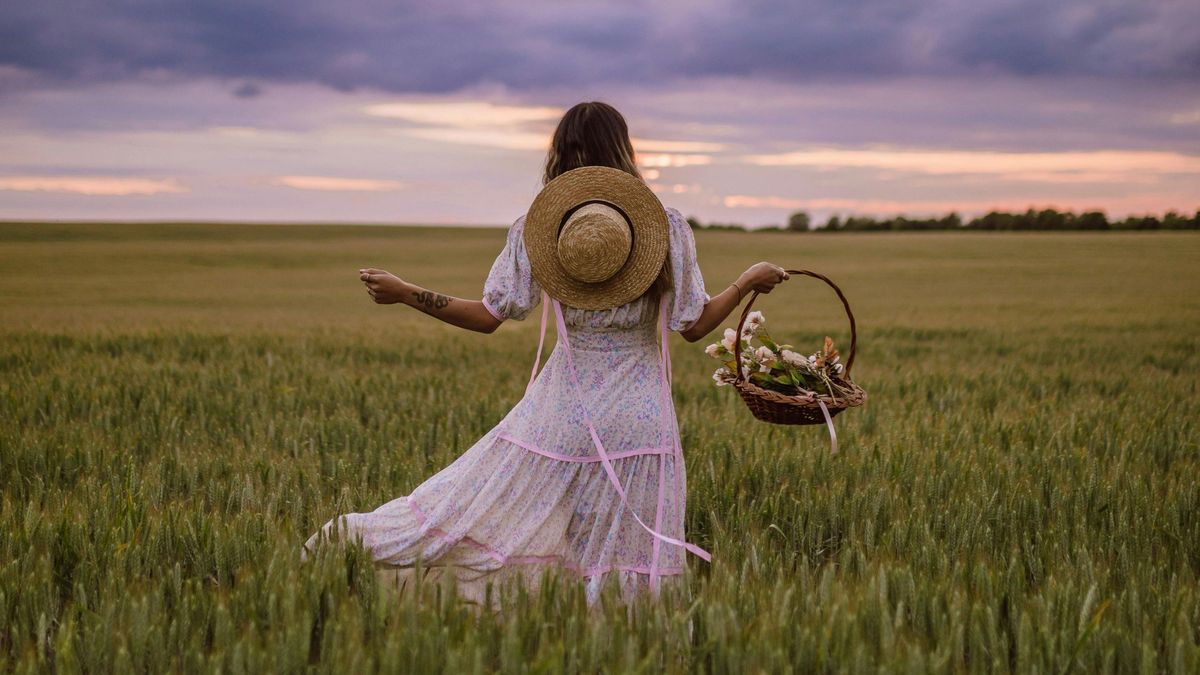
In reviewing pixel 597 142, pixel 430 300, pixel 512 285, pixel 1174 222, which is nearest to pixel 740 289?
pixel 597 142

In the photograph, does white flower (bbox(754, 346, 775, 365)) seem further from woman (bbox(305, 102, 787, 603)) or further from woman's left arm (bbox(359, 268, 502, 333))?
woman's left arm (bbox(359, 268, 502, 333))

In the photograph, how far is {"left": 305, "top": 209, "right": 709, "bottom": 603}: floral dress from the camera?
12.0 feet

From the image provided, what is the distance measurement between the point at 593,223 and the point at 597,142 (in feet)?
1.23

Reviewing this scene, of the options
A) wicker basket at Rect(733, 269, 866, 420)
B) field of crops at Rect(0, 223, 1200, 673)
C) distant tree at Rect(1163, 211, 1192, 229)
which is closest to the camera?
field of crops at Rect(0, 223, 1200, 673)

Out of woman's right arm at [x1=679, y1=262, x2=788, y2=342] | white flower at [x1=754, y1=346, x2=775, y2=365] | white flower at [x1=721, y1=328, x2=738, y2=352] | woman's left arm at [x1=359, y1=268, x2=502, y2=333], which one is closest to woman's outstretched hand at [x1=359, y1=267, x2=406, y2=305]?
woman's left arm at [x1=359, y1=268, x2=502, y2=333]

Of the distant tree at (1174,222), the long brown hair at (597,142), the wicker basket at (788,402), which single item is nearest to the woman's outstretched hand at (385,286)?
the long brown hair at (597,142)

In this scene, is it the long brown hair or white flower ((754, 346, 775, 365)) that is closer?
the long brown hair

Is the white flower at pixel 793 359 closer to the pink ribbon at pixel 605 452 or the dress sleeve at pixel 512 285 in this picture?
the pink ribbon at pixel 605 452

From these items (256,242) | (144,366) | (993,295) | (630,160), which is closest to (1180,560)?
(630,160)

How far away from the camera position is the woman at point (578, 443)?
11.9ft

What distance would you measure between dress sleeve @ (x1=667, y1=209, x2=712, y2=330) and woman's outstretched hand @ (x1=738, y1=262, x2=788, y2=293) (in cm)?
14

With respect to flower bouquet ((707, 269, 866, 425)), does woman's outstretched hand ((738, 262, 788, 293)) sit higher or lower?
higher

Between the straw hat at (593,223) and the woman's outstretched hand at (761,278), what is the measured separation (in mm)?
300

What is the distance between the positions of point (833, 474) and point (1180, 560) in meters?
1.64
